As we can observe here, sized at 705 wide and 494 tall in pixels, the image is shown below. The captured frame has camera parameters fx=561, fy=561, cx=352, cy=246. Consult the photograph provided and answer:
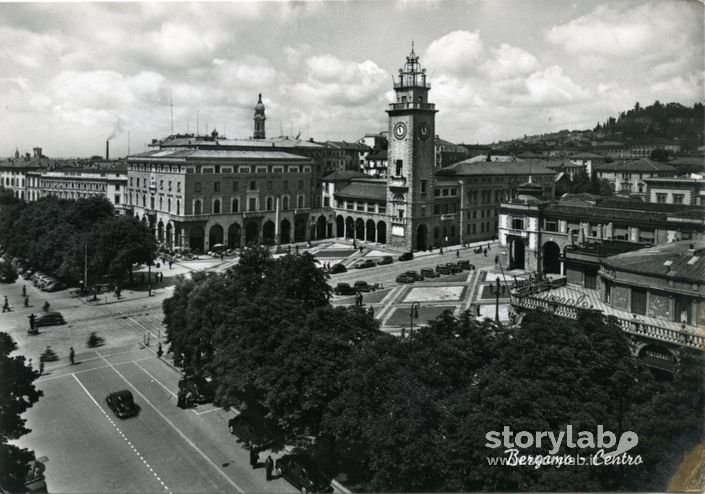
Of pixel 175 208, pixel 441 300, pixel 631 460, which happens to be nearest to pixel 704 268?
pixel 631 460

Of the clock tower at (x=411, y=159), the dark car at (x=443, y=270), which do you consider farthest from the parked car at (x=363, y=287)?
the clock tower at (x=411, y=159)

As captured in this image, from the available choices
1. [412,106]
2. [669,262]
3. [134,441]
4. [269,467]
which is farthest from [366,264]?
[269,467]

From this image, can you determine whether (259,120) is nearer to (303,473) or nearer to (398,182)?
(398,182)

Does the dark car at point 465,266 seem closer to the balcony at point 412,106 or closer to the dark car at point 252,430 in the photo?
the balcony at point 412,106

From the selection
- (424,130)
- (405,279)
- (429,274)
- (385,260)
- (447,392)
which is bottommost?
(405,279)

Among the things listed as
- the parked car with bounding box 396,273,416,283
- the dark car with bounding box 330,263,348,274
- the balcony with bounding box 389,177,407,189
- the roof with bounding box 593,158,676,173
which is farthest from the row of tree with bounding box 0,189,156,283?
the roof with bounding box 593,158,676,173

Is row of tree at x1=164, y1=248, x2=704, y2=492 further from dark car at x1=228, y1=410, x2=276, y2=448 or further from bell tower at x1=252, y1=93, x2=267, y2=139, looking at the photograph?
bell tower at x1=252, y1=93, x2=267, y2=139
